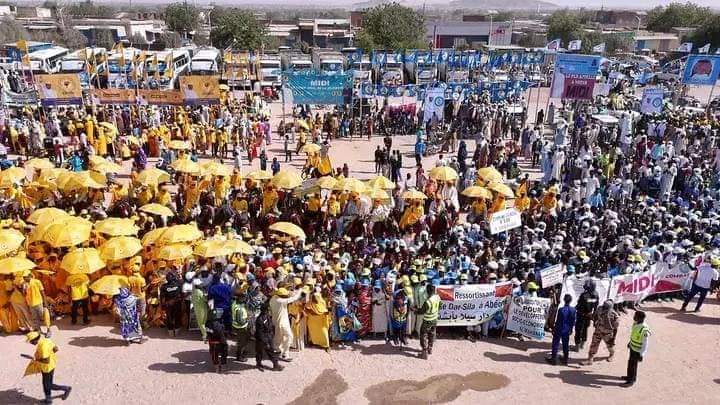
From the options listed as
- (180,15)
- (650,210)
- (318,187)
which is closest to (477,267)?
(318,187)

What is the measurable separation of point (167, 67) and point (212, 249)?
20.3 meters

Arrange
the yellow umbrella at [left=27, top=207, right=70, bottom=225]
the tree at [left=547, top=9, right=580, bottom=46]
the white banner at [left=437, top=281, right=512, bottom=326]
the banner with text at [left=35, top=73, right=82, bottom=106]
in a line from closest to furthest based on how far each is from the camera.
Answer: the white banner at [left=437, top=281, right=512, bottom=326] < the yellow umbrella at [left=27, top=207, right=70, bottom=225] < the banner with text at [left=35, top=73, right=82, bottom=106] < the tree at [left=547, top=9, right=580, bottom=46]

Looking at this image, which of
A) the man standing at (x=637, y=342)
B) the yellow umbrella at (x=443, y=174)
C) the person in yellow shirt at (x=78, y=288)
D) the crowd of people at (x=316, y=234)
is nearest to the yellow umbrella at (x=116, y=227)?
the crowd of people at (x=316, y=234)

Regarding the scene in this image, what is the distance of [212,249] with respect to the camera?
380 inches

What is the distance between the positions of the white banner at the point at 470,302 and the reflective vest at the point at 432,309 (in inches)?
20.1

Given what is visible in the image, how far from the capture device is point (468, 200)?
15633 millimetres

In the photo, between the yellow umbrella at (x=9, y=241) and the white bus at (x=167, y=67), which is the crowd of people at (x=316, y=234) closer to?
the yellow umbrella at (x=9, y=241)

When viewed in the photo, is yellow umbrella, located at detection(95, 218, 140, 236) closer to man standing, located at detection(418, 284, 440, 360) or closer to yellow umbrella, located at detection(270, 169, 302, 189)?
yellow umbrella, located at detection(270, 169, 302, 189)

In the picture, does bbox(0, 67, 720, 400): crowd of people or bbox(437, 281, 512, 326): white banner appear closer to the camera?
bbox(0, 67, 720, 400): crowd of people

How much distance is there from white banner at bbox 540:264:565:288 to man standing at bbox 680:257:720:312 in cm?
304

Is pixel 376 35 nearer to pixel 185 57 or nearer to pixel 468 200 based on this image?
pixel 185 57

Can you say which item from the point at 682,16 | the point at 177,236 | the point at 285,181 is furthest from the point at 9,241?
the point at 682,16

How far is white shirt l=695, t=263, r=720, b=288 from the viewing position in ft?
34.3

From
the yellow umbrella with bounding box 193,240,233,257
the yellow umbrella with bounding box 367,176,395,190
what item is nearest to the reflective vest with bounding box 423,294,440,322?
the yellow umbrella with bounding box 193,240,233,257
